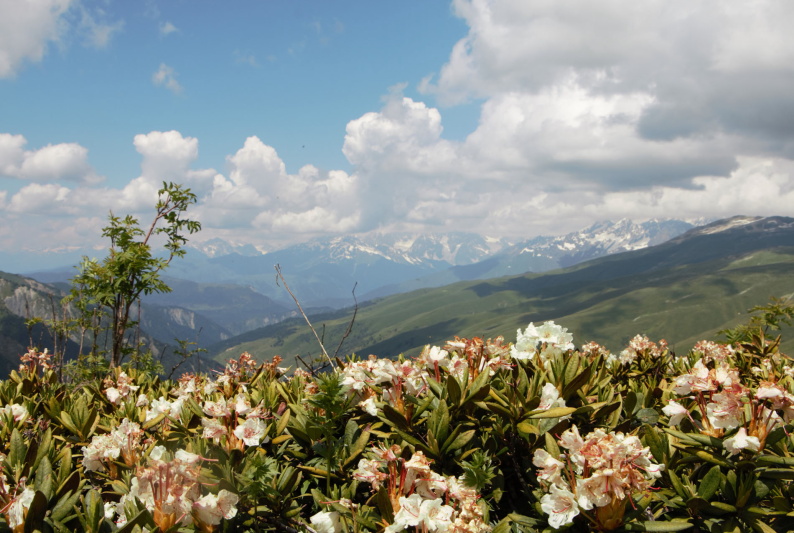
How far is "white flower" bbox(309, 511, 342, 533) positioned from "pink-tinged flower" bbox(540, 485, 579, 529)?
3.08ft

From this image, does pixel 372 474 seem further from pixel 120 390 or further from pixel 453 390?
pixel 120 390

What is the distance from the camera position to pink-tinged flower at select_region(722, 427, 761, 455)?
80.5 inches

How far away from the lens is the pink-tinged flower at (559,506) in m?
1.97

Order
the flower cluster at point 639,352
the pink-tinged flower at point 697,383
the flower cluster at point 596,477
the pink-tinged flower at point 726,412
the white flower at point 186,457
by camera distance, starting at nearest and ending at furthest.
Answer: the flower cluster at point 596,477 → the white flower at point 186,457 → the pink-tinged flower at point 726,412 → the pink-tinged flower at point 697,383 → the flower cluster at point 639,352

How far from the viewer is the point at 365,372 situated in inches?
124

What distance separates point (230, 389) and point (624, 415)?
9.99ft

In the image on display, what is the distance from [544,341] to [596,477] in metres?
1.45

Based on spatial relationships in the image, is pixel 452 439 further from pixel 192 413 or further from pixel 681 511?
pixel 192 413

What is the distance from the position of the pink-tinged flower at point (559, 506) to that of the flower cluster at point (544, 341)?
120 centimetres

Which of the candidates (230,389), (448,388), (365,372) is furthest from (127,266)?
(448,388)

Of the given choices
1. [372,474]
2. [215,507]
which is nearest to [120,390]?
[215,507]

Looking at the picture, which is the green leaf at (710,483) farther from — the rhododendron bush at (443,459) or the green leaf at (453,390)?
the green leaf at (453,390)

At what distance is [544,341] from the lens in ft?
10.7

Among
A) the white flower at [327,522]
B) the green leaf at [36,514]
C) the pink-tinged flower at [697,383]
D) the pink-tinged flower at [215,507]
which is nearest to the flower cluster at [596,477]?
Answer: the pink-tinged flower at [697,383]
